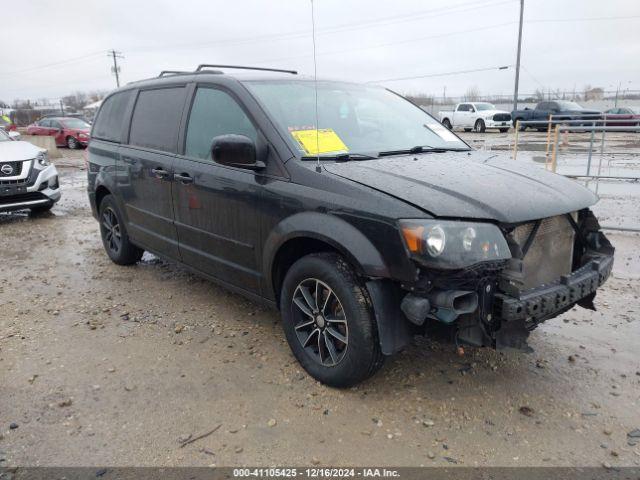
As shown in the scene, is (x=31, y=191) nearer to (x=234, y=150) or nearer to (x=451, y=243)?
(x=234, y=150)

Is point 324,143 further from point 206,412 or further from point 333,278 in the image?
point 206,412

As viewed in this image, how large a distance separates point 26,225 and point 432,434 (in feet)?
24.3

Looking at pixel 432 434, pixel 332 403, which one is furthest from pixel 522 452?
pixel 332 403

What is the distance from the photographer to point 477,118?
2797 cm

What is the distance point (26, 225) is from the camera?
7.86 m

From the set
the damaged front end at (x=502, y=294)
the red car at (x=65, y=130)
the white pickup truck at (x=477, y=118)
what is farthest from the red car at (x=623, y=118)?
the red car at (x=65, y=130)

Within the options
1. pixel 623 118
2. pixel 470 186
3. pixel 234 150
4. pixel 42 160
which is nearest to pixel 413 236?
pixel 470 186

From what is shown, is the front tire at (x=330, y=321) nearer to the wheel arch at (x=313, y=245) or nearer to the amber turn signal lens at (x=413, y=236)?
the wheel arch at (x=313, y=245)

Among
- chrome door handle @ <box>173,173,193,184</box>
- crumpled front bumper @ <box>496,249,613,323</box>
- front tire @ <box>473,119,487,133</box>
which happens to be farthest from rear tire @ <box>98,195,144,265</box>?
front tire @ <box>473,119,487,133</box>

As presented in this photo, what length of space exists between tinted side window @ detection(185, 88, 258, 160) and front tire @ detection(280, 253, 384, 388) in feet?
3.41

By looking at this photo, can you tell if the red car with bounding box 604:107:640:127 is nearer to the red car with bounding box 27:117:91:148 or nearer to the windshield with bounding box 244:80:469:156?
the windshield with bounding box 244:80:469:156

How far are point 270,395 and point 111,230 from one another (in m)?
3.38

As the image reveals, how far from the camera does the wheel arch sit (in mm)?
2645

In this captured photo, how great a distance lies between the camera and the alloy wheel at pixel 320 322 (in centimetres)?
295
